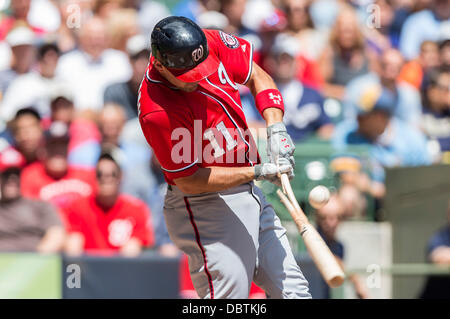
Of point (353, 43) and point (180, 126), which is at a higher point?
point (353, 43)

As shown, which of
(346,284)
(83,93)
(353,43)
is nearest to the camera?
(346,284)

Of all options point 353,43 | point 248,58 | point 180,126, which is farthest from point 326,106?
point 180,126

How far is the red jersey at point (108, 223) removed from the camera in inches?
269

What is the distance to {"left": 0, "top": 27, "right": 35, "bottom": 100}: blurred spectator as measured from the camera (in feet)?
27.7

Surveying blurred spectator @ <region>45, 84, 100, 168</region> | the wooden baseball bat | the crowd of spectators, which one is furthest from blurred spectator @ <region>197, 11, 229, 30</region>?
the wooden baseball bat

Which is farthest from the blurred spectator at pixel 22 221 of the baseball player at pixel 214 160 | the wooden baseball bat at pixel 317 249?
the wooden baseball bat at pixel 317 249

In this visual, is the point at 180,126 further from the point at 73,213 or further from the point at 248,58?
the point at 73,213

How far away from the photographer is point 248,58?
185 inches

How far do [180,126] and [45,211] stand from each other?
302 centimetres

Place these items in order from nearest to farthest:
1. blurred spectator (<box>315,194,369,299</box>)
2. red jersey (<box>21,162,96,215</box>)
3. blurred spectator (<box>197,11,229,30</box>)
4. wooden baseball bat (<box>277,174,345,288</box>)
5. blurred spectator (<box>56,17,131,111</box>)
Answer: wooden baseball bat (<box>277,174,345,288</box>)
blurred spectator (<box>315,194,369,299</box>)
red jersey (<box>21,162,96,215</box>)
blurred spectator (<box>56,17,131,111</box>)
blurred spectator (<box>197,11,229,30</box>)

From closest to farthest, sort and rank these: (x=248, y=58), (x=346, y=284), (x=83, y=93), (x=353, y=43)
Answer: (x=248, y=58) → (x=346, y=284) → (x=83, y=93) → (x=353, y=43)

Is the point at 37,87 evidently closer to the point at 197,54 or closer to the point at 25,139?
the point at 25,139

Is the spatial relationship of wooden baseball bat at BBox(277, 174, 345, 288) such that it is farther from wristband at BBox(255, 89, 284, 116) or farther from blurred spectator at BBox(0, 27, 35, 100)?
blurred spectator at BBox(0, 27, 35, 100)

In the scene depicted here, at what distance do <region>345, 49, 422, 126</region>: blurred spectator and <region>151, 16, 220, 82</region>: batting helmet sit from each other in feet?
14.8
